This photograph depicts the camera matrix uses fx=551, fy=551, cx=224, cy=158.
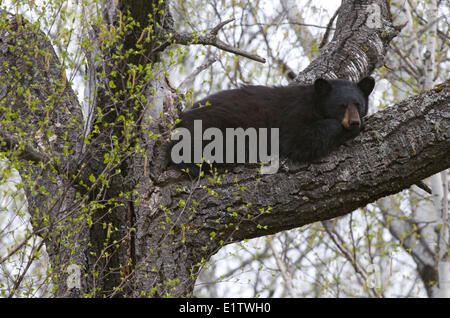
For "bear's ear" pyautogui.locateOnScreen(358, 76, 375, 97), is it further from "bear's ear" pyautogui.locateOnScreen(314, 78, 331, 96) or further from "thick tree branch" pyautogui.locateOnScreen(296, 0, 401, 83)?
"bear's ear" pyautogui.locateOnScreen(314, 78, 331, 96)

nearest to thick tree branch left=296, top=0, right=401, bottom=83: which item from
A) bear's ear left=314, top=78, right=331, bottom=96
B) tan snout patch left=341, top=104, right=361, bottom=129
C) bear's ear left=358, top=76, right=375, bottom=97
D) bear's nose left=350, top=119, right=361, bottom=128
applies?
bear's ear left=358, top=76, right=375, bottom=97

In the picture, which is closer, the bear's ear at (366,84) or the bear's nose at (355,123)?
the bear's nose at (355,123)

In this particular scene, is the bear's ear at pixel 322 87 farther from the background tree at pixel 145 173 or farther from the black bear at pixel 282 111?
the background tree at pixel 145 173

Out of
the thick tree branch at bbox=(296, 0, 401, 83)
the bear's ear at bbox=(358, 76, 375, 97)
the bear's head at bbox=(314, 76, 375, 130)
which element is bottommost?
the bear's head at bbox=(314, 76, 375, 130)

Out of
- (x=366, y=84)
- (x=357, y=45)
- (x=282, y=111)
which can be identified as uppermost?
(x=357, y=45)

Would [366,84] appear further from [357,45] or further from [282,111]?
[282,111]

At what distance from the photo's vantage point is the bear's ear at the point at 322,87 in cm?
575

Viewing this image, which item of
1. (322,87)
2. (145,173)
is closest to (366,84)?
(322,87)

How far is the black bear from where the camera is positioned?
218 inches

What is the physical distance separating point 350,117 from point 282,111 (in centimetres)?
78

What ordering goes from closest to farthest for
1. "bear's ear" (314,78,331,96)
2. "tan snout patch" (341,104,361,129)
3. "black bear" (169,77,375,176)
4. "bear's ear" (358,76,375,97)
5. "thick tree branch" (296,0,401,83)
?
"tan snout patch" (341,104,361,129) → "black bear" (169,77,375,176) → "bear's ear" (314,78,331,96) → "bear's ear" (358,76,375,97) → "thick tree branch" (296,0,401,83)

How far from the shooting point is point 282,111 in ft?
19.3

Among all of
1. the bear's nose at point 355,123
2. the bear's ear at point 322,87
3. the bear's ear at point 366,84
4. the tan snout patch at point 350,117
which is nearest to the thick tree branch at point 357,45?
the bear's ear at point 366,84

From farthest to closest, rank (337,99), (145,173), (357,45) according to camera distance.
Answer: (357,45) → (337,99) → (145,173)
